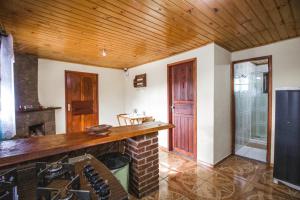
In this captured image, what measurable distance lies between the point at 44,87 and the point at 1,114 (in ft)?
8.17

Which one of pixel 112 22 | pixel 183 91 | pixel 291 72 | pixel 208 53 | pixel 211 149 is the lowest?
pixel 211 149

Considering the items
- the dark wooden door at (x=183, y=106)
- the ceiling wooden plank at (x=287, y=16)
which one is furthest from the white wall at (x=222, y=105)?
the ceiling wooden plank at (x=287, y=16)

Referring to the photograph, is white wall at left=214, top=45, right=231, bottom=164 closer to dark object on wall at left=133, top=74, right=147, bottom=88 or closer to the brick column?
the brick column

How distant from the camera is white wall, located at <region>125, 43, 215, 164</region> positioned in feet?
9.31

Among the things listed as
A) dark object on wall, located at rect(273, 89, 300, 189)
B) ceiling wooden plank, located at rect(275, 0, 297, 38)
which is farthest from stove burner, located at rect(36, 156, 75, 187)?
dark object on wall, located at rect(273, 89, 300, 189)

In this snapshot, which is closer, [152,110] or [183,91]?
[183,91]

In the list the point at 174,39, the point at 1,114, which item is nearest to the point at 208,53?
the point at 174,39

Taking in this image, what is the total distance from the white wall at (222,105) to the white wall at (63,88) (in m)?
3.33

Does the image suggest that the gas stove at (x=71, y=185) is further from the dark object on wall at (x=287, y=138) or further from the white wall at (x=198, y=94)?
the dark object on wall at (x=287, y=138)

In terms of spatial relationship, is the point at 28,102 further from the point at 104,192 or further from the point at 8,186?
the point at 104,192

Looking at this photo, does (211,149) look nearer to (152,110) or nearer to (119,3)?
(152,110)

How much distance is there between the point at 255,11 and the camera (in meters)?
1.80

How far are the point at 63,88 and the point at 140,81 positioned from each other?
212 centimetres

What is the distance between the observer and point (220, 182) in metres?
2.36
